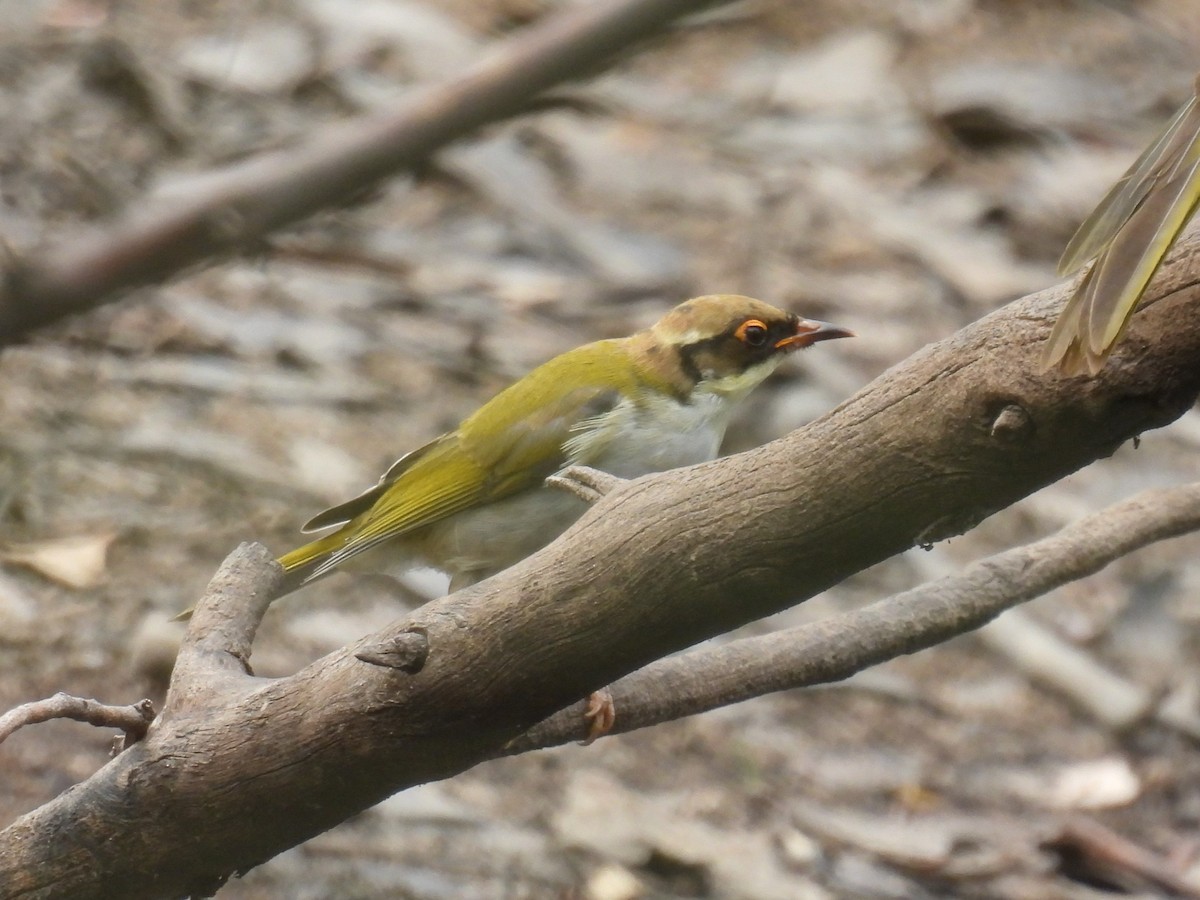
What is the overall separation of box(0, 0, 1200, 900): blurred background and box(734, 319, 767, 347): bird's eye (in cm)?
120

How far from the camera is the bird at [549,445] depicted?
16.3 feet

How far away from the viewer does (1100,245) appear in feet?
8.41

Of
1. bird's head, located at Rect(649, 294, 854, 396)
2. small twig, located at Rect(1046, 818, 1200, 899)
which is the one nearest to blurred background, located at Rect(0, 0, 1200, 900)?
small twig, located at Rect(1046, 818, 1200, 899)

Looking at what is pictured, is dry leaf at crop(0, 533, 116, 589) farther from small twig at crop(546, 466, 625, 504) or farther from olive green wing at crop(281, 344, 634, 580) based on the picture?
small twig at crop(546, 466, 625, 504)

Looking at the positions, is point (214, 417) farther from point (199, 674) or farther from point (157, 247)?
Result: point (157, 247)

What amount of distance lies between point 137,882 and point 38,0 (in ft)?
24.6

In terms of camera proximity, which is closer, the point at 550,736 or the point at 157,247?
the point at 157,247

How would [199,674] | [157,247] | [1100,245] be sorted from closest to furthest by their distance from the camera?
[157,247]
[1100,245]
[199,674]

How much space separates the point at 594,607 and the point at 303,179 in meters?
1.33

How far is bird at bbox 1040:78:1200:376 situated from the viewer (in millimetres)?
1995

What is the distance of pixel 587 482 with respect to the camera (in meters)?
3.02

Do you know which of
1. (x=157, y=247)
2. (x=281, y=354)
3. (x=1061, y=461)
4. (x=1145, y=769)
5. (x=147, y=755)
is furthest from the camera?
(x=281, y=354)

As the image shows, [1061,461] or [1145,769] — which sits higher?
[1145,769]

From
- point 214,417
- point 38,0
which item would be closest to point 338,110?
point 38,0
